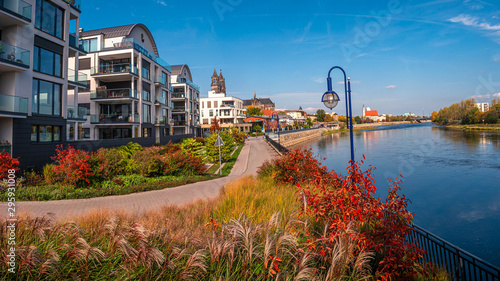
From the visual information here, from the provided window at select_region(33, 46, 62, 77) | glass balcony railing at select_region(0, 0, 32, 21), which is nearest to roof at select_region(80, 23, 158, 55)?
window at select_region(33, 46, 62, 77)

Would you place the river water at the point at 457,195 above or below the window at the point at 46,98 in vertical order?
below

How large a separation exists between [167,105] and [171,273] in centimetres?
3497

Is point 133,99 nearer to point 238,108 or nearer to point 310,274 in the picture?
point 310,274

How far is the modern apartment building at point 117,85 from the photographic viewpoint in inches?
1005

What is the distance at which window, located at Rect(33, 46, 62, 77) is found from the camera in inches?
582

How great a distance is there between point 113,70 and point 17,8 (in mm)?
12721

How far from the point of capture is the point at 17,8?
43.0 feet

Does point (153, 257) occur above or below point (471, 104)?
below

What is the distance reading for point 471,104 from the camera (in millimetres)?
90438

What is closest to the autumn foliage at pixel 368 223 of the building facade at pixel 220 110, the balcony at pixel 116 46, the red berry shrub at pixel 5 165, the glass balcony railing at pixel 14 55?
the red berry shrub at pixel 5 165

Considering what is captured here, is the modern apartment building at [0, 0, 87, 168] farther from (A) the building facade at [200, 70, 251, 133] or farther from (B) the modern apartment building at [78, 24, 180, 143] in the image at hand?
(A) the building facade at [200, 70, 251, 133]

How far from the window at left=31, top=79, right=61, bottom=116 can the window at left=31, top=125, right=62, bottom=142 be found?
2.99ft

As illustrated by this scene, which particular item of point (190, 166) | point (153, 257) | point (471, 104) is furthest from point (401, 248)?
point (471, 104)

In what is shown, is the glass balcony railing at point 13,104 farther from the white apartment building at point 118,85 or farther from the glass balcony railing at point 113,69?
the glass balcony railing at point 113,69
